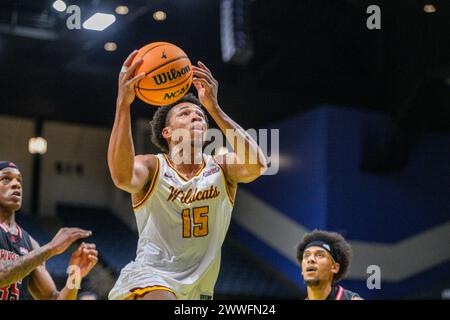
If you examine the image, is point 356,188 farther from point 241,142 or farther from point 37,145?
point 241,142

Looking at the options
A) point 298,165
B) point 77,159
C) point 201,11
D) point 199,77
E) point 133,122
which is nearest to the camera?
point 199,77

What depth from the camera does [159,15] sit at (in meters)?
11.4

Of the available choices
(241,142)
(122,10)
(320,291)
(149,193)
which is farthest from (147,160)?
(122,10)

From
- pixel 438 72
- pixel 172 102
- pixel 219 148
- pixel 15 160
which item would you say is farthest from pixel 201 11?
pixel 172 102

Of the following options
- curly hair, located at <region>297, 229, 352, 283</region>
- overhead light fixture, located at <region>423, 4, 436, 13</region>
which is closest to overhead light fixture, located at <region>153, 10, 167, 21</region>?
overhead light fixture, located at <region>423, 4, 436, 13</region>

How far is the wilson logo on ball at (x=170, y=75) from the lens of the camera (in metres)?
3.84

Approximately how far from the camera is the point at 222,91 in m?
13.1

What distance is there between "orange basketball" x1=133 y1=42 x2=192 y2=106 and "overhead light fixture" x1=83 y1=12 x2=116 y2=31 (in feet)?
21.0

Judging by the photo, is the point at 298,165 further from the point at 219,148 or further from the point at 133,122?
the point at 133,122

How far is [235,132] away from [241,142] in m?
0.06

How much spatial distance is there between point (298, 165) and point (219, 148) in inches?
58.1

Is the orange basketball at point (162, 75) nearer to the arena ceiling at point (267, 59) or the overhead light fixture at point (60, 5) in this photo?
the overhead light fixture at point (60, 5)

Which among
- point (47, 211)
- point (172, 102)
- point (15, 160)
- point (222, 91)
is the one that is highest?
point (222, 91)

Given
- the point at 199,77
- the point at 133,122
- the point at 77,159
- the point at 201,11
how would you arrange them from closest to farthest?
1. the point at 199,77
2. the point at 201,11
3. the point at 133,122
4. the point at 77,159
